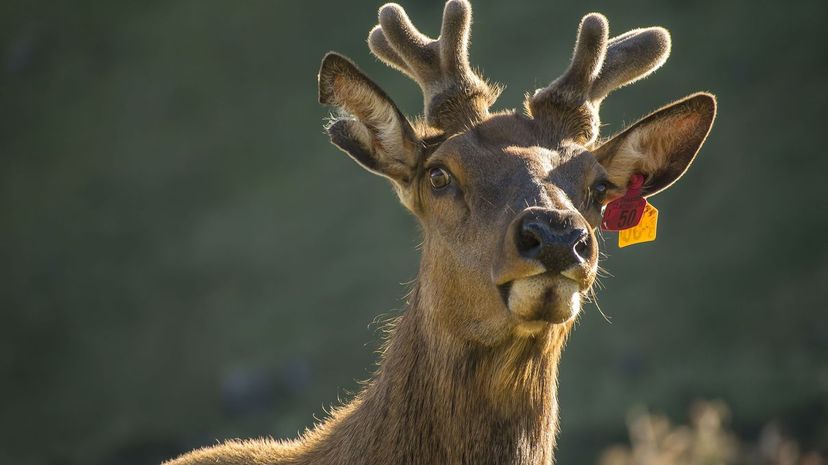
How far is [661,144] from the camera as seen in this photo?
6.43 m

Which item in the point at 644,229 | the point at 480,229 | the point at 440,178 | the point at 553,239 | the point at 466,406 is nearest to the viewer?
the point at 553,239

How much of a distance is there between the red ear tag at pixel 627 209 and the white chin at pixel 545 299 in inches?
55.5

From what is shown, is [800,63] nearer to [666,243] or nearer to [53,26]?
[666,243]

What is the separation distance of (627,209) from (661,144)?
1.40ft

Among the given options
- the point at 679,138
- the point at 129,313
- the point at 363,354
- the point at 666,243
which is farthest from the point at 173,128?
the point at 679,138

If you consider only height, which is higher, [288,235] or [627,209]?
[288,235]

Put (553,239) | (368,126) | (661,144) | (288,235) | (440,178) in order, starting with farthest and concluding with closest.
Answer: (288,235)
(661,144)
(368,126)
(440,178)
(553,239)

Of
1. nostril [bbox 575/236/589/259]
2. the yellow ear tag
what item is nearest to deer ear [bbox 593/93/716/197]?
the yellow ear tag

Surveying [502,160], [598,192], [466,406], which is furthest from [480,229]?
[466,406]

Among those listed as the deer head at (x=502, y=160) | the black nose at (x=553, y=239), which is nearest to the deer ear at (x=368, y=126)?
the deer head at (x=502, y=160)

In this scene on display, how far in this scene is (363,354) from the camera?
26531 mm

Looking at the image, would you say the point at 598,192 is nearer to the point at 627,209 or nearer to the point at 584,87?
the point at 627,209

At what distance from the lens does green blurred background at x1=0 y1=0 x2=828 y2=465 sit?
24578 millimetres

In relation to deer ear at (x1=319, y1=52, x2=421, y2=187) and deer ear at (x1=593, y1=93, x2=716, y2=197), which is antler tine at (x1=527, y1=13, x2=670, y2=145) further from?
deer ear at (x1=319, y1=52, x2=421, y2=187)
